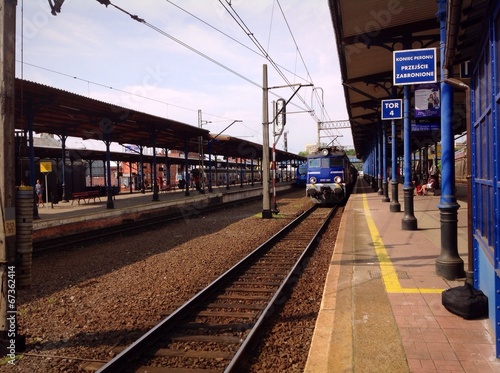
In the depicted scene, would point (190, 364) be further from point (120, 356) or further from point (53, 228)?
point (53, 228)

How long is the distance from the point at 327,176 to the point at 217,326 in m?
16.3

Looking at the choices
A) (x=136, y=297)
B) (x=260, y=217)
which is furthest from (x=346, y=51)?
(x=136, y=297)

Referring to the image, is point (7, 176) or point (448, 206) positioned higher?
point (7, 176)

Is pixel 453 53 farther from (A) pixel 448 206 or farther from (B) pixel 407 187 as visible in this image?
(B) pixel 407 187

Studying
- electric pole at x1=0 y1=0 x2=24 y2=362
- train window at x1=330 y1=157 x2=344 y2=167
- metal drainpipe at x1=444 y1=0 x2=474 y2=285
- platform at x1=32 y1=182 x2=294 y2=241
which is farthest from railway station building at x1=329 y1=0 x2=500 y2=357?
platform at x1=32 y1=182 x2=294 y2=241

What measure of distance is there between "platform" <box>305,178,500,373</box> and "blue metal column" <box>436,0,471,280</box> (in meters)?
0.20

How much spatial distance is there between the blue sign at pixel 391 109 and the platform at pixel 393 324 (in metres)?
5.07

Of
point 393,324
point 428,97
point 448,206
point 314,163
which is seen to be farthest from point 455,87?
point 314,163

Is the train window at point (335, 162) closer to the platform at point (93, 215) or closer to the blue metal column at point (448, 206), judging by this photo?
the platform at point (93, 215)

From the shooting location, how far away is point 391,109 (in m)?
11.9

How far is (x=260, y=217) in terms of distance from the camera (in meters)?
16.7

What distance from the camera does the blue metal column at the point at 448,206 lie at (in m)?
5.90

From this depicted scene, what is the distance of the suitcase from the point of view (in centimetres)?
429

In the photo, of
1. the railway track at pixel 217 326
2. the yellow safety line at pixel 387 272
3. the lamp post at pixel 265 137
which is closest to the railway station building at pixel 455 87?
the yellow safety line at pixel 387 272
